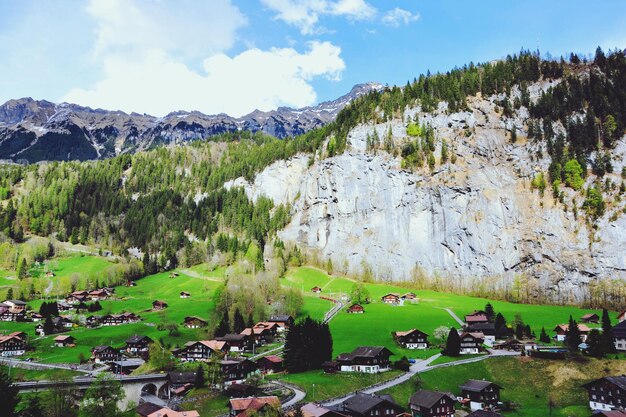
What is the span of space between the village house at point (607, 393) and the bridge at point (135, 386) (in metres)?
60.2

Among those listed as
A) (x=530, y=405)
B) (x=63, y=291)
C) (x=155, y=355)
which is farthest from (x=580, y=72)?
(x=63, y=291)

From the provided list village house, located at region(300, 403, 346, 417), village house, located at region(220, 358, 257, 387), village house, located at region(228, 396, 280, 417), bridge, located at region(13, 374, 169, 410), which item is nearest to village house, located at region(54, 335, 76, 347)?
bridge, located at region(13, 374, 169, 410)

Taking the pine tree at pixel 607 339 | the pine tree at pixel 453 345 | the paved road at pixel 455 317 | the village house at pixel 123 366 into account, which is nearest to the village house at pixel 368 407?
the pine tree at pixel 453 345

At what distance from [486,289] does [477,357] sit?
70.6 meters

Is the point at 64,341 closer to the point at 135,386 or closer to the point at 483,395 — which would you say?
the point at 135,386

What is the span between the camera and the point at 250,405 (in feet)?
200

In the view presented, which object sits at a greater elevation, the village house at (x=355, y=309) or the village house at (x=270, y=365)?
the village house at (x=355, y=309)

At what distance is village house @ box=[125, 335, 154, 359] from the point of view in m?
103

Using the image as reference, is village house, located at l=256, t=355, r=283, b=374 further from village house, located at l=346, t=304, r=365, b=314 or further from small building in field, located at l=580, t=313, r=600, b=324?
small building in field, located at l=580, t=313, r=600, b=324

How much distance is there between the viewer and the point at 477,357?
8675cm

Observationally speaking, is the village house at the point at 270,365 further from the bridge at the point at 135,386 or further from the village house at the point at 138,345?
the village house at the point at 138,345

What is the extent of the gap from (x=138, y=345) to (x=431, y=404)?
65.9m

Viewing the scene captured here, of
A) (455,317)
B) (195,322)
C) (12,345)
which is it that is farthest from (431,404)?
(12,345)

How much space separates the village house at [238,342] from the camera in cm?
9881
